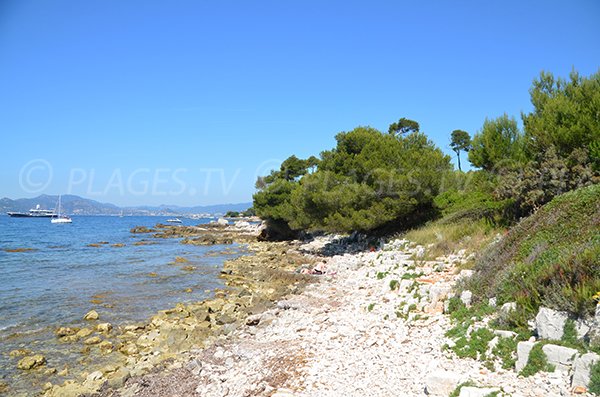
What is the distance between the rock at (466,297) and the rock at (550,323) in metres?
2.43

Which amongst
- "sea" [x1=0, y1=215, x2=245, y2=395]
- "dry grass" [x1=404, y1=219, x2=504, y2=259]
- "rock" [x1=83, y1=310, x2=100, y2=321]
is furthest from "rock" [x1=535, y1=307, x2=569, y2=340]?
"rock" [x1=83, y1=310, x2=100, y2=321]

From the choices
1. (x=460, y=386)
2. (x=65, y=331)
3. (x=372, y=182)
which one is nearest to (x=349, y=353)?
(x=460, y=386)

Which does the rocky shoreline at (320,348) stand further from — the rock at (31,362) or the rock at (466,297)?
the rock at (31,362)

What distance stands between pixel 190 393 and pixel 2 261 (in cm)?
3172

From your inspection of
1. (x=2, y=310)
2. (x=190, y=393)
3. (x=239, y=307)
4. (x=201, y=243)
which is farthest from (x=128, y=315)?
(x=201, y=243)

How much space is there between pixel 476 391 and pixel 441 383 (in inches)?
24.0

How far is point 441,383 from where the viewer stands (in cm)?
607

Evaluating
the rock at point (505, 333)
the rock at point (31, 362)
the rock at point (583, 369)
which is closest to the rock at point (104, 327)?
the rock at point (31, 362)

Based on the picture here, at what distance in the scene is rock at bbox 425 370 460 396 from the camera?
6020 millimetres

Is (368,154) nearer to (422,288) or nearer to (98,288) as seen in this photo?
Result: (422,288)

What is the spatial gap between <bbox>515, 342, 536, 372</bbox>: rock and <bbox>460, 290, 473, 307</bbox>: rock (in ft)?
9.23

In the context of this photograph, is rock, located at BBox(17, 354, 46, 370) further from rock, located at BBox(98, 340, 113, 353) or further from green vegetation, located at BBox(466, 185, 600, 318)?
green vegetation, located at BBox(466, 185, 600, 318)

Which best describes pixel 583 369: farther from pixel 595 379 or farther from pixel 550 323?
pixel 550 323

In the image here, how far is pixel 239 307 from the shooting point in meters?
15.3
